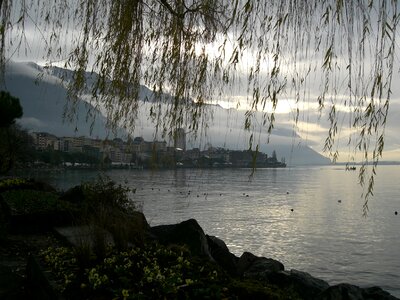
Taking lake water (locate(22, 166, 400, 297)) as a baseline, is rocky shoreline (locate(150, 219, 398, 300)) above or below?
above

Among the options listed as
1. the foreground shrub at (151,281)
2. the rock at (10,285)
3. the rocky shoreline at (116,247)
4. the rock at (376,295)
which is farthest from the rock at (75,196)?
the rock at (376,295)

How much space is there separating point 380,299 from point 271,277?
3.43 m

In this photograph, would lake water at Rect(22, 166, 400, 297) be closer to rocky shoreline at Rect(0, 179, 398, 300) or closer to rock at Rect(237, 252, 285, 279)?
rocky shoreline at Rect(0, 179, 398, 300)

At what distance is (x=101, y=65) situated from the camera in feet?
12.7

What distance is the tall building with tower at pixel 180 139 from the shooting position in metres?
3.89

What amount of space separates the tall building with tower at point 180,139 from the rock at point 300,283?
10933 mm

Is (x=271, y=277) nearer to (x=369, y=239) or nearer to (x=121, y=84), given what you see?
(x=121, y=84)

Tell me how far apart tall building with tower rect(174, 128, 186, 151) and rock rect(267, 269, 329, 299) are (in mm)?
10933

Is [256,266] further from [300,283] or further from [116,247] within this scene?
[116,247]

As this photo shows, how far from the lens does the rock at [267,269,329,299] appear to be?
1379 centimetres

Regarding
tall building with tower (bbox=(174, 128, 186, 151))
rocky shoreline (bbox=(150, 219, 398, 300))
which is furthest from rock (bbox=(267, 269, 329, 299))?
tall building with tower (bbox=(174, 128, 186, 151))

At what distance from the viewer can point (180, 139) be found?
13.0ft

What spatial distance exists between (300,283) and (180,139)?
11.6 metres

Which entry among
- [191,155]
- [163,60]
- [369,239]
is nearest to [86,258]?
[191,155]
